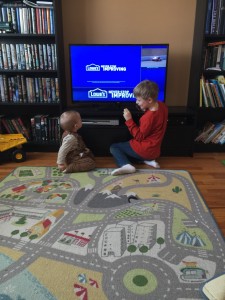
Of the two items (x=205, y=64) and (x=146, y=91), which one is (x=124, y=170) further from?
(x=205, y=64)

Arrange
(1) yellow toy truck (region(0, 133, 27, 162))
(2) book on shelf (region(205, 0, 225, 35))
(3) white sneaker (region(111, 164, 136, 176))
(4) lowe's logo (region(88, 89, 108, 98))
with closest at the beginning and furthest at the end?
(3) white sneaker (region(111, 164, 136, 176)) → (2) book on shelf (region(205, 0, 225, 35)) → (1) yellow toy truck (region(0, 133, 27, 162)) → (4) lowe's logo (region(88, 89, 108, 98))

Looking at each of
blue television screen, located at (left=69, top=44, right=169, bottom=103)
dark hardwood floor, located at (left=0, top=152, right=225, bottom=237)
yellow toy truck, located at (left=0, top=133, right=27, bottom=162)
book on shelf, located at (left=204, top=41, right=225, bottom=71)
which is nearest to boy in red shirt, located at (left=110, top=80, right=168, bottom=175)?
dark hardwood floor, located at (left=0, top=152, right=225, bottom=237)

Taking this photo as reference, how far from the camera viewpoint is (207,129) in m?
2.80

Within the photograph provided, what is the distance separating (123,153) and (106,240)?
1.18 meters

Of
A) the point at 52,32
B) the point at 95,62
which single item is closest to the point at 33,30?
the point at 52,32

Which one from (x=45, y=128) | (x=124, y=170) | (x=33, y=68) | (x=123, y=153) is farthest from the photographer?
(x=45, y=128)

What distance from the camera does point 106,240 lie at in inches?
55.8

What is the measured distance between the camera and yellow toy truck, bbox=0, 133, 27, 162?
2.51m

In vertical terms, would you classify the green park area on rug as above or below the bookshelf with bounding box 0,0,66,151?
below

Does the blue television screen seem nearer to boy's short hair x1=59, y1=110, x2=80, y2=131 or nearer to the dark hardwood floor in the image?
boy's short hair x1=59, y1=110, x2=80, y2=131

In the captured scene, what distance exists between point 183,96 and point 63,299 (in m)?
2.49

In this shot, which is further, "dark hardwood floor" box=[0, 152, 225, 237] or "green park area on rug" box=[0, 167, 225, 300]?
"dark hardwood floor" box=[0, 152, 225, 237]

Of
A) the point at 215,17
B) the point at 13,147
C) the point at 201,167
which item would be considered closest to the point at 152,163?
the point at 201,167

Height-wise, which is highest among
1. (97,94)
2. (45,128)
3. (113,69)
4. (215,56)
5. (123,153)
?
(215,56)
